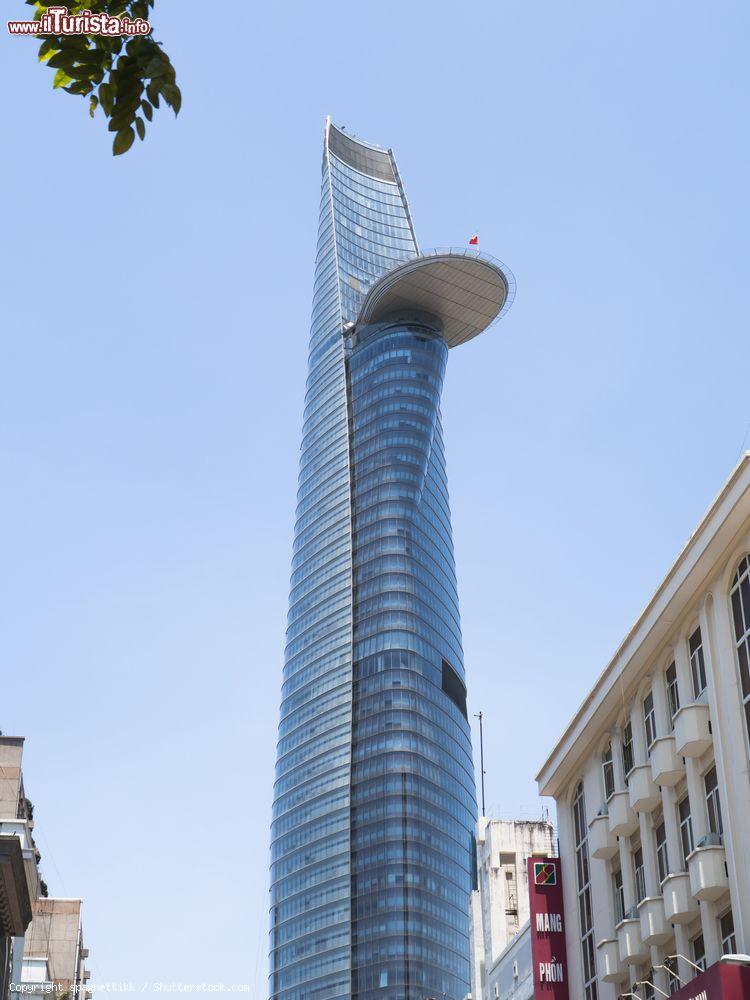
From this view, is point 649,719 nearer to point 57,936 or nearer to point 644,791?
point 644,791

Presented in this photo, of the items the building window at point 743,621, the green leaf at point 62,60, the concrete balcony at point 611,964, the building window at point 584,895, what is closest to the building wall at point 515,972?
the building window at point 584,895

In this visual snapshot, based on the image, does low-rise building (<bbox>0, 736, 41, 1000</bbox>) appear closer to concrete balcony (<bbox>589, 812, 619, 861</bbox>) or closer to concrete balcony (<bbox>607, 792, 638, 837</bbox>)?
concrete balcony (<bbox>589, 812, 619, 861</bbox>)

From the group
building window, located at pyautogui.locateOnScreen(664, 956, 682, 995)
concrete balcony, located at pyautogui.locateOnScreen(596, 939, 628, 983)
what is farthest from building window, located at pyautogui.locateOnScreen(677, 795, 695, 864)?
concrete balcony, located at pyautogui.locateOnScreen(596, 939, 628, 983)

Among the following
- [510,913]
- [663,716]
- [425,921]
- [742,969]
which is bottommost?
[742,969]

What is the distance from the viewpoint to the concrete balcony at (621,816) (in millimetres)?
51469

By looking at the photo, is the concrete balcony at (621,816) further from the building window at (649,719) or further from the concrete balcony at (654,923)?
the concrete balcony at (654,923)

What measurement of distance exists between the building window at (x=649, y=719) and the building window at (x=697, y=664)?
141 inches

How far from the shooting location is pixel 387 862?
199 metres

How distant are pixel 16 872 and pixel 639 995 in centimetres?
2736

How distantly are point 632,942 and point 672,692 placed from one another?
8.59 metres

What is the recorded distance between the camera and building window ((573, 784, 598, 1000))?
55781 mm

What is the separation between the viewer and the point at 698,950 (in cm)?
4566

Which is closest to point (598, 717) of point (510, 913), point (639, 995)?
point (639, 995)

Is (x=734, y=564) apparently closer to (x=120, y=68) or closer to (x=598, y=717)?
(x=598, y=717)
